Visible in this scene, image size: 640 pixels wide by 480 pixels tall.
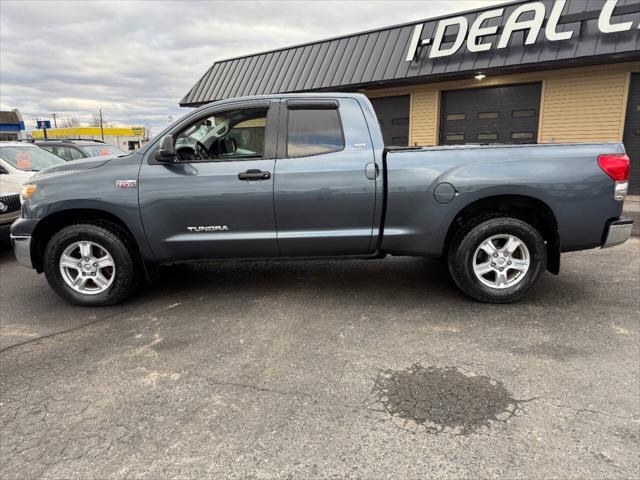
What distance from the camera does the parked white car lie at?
632 centimetres

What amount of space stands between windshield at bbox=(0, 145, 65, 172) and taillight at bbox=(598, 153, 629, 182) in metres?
7.99

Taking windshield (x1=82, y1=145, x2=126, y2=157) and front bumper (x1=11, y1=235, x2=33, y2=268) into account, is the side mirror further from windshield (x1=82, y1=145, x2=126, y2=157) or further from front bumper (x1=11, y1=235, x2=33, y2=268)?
windshield (x1=82, y1=145, x2=126, y2=157)

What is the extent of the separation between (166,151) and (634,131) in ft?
34.7

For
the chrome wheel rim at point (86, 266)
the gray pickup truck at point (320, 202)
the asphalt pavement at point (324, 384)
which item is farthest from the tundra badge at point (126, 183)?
the asphalt pavement at point (324, 384)

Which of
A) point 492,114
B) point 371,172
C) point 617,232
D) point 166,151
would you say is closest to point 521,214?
point 617,232

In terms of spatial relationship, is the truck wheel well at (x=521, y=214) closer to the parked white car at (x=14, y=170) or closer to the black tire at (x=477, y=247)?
the black tire at (x=477, y=247)

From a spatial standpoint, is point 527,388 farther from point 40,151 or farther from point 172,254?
point 40,151

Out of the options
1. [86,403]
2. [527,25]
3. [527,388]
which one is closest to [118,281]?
[86,403]

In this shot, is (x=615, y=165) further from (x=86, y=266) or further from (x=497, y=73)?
(x=497, y=73)

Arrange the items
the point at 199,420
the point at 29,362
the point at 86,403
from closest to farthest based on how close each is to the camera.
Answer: the point at 199,420
the point at 86,403
the point at 29,362

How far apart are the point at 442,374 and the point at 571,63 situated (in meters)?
9.21

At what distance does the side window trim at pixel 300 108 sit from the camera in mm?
4082

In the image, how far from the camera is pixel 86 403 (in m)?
2.71

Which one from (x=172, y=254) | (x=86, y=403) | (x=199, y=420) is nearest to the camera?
(x=199, y=420)
